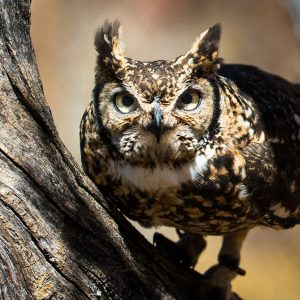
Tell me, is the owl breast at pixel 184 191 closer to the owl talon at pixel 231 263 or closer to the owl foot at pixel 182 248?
the owl foot at pixel 182 248

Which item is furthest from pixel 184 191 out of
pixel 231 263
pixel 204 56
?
pixel 231 263

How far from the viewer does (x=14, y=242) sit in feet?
7.72

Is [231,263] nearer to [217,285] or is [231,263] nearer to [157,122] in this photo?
[217,285]

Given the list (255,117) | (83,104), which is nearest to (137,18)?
(83,104)

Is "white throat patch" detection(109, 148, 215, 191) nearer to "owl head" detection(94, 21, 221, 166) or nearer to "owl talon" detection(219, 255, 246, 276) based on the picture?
"owl head" detection(94, 21, 221, 166)

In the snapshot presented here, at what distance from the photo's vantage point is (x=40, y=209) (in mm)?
2434

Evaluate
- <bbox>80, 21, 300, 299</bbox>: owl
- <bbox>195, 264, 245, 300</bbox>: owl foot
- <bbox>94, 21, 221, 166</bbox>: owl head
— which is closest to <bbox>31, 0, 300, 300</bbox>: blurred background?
<bbox>195, 264, 245, 300</bbox>: owl foot

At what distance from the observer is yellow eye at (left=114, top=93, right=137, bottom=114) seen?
266cm

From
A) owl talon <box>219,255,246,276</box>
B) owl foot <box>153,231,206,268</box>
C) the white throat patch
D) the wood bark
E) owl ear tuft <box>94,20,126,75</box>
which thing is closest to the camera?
the wood bark

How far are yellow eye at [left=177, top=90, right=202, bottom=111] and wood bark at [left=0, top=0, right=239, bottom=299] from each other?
1.49 ft

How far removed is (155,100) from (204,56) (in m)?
0.28

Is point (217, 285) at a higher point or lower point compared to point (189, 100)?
lower

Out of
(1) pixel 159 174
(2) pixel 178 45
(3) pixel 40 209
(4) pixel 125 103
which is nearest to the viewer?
(3) pixel 40 209

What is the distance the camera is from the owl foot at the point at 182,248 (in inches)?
133
